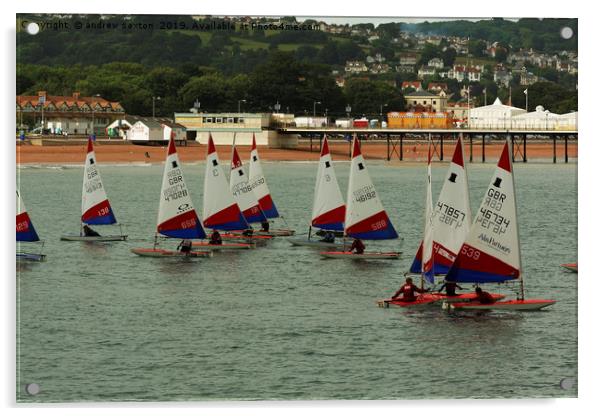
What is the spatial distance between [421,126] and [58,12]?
365ft

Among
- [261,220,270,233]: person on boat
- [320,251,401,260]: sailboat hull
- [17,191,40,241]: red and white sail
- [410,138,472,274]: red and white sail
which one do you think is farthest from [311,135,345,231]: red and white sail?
[410,138,472,274]: red and white sail

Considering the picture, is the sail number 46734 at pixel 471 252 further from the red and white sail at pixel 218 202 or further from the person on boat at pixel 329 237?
Answer: the red and white sail at pixel 218 202

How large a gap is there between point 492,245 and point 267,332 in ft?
22.9

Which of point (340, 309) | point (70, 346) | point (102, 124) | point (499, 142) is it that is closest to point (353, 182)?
point (340, 309)

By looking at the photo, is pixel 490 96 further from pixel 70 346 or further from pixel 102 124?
pixel 70 346

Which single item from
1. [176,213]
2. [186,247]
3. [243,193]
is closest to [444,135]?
[243,193]

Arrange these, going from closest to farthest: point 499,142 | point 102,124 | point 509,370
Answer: point 509,370, point 102,124, point 499,142

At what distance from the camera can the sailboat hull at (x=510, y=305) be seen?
4247 cm

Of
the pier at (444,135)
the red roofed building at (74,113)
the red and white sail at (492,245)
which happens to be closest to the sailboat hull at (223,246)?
the red and white sail at (492,245)

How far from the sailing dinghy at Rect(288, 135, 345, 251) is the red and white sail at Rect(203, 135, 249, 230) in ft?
11.6

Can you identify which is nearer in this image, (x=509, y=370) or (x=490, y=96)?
(x=509, y=370)

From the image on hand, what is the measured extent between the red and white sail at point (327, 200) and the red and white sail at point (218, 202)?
3539 millimetres

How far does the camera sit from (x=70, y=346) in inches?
1492

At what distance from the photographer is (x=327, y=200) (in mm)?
59219
